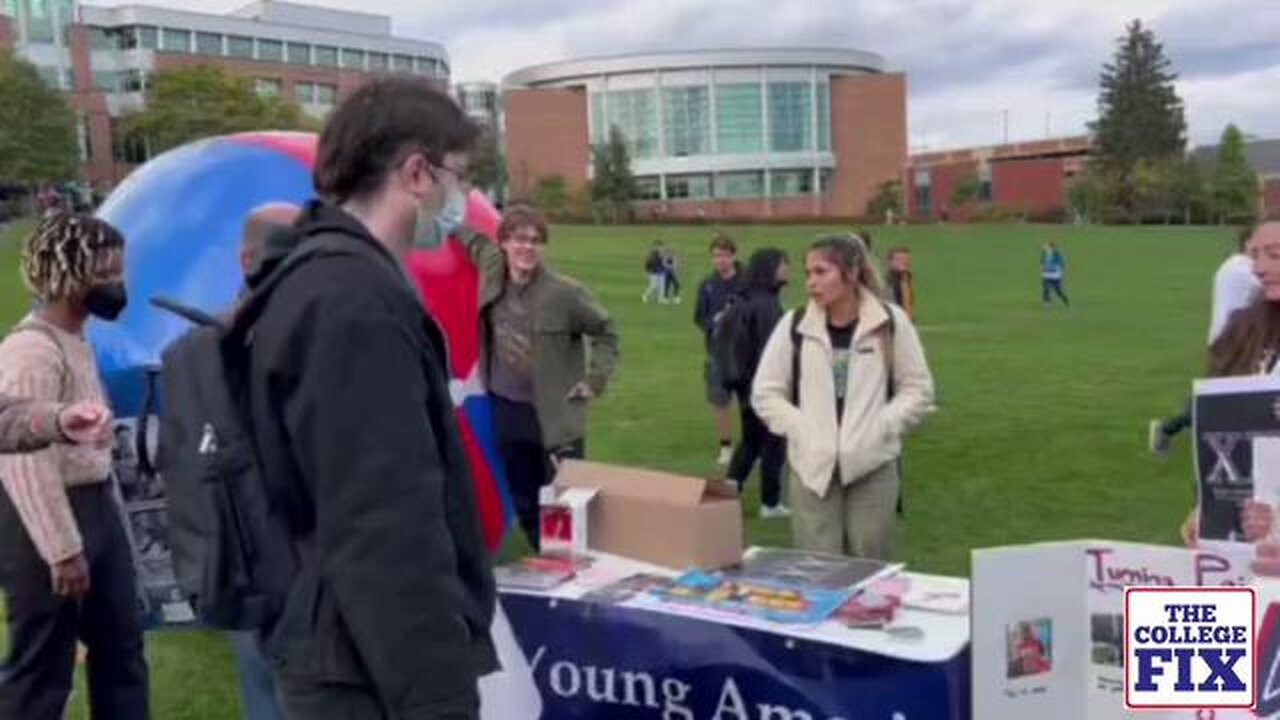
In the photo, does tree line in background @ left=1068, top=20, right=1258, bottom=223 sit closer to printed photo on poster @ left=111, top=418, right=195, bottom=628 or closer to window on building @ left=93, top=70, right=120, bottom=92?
window on building @ left=93, top=70, right=120, bottom=92

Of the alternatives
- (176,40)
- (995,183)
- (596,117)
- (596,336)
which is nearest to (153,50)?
(176,40)

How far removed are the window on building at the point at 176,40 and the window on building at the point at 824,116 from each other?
48475 millimetres

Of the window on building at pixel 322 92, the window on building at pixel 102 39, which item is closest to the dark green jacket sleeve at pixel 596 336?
the window on building at pixel 102 39

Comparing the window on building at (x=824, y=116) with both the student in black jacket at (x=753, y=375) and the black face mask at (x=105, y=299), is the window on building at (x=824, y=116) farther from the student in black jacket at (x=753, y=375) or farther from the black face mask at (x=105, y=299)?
the black face mask at (x=105, y=299)

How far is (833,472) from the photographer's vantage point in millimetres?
4680

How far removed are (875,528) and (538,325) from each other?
1.78 m

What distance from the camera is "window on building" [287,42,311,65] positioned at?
90.6m

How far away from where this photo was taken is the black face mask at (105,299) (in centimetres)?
372

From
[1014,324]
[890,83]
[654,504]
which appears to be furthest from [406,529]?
[890,83]

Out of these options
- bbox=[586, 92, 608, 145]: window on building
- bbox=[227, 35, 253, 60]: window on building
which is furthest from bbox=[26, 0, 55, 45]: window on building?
bbox=[586, 92, 608, 145]: window on building

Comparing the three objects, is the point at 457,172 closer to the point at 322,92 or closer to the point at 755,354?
the point at 755,354

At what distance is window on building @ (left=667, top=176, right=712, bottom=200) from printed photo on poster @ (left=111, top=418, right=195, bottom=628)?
103297 millimetres

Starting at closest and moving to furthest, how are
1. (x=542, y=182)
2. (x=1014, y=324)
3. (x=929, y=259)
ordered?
(x=1014, y=324)
(x=929, y=259)
(x=542, y=182)

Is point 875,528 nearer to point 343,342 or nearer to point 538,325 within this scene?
point 538,325
